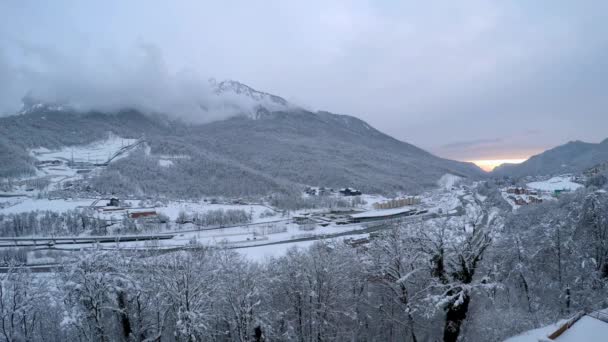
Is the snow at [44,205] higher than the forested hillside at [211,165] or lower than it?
lower

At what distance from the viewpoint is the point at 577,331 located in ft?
30.3

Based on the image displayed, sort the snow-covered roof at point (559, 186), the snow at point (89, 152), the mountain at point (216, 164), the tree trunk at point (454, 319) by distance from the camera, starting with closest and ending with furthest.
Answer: the tree trunk at point (454, 319) → the snow-covered roof at point (559, 186) → the mountain at point (216, 164) → the snow at point (89, 152)

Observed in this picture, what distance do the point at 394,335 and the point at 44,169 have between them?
484 ft

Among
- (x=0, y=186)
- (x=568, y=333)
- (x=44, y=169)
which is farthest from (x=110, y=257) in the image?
(x=44, y=169)

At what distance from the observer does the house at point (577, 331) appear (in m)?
8.82

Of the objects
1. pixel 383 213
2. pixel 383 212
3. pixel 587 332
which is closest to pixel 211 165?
pixel 383 212

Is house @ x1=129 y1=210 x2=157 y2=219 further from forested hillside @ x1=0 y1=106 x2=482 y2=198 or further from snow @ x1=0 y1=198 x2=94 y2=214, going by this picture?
forested hillside @ x1=0 y1=106 x2=482 y2=198

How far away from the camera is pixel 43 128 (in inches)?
6437

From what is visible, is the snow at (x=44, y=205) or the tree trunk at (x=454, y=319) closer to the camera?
the tree trunk at (x=454, y=319)

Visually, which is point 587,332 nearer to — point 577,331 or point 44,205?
point 577,331

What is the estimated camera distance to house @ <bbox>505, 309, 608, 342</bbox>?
8.82 m

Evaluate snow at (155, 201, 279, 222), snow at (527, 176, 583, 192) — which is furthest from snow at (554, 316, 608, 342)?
snow at (527, 176, 583, 192)

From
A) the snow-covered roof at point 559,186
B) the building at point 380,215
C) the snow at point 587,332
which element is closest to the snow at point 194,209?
the building at point 380,215

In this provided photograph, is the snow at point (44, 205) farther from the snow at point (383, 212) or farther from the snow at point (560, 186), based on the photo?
the snow at point (560, 186)
